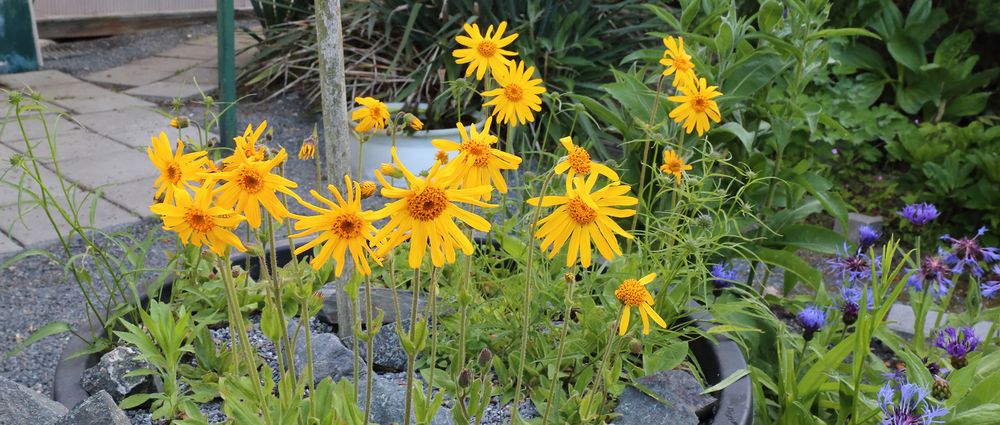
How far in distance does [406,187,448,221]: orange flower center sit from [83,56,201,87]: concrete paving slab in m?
4.42

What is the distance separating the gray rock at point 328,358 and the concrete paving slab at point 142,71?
3.71 metres

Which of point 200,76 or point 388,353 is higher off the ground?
point 388,353

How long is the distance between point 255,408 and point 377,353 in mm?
479

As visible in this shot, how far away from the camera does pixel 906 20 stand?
12.2 ft

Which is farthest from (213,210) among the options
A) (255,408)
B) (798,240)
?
(798,240)

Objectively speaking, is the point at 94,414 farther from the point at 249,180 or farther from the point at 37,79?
the point at 37,79

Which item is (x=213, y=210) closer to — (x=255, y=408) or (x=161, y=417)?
(x=255, y=408)

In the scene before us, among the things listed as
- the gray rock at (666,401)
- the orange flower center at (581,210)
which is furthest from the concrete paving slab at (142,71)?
the orange flower center at (581,210)

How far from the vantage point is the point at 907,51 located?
3711 millimetres

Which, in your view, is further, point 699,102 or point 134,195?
point 134,195

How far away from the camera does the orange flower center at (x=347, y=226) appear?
0.87 m

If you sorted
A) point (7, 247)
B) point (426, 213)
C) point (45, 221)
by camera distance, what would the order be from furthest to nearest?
point (45, 221) → point (7, 247) → point (426, 213)

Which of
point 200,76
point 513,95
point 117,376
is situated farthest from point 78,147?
point 513,95

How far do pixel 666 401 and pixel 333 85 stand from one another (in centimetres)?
79
